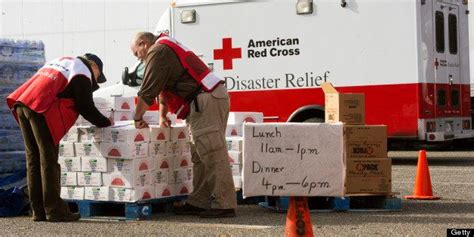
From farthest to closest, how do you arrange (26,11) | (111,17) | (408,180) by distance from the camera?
1. (26,11)
2. (111,17)
3. (408,180)

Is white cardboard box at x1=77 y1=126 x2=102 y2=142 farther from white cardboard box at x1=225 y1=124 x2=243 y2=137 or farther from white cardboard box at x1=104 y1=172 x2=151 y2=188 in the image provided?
white cardboard box at x1=225 y1=124 x2=243 y2=137

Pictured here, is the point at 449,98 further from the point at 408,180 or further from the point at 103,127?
the point at 103,127

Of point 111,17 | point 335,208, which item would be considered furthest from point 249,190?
point 111,17

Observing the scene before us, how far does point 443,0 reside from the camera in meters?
16.7

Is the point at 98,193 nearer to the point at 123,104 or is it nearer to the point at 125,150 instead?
the point at 125,150

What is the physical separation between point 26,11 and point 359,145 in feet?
38.1

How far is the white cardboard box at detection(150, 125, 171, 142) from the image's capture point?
396 inches

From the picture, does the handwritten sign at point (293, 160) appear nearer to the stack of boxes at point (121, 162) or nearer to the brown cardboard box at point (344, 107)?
the stack of boxes at point (121, 162)

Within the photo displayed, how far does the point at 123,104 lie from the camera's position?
34.7ft

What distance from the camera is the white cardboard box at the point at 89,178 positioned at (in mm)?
9992

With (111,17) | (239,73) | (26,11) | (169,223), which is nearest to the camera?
(169,223)

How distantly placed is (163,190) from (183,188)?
0.39m

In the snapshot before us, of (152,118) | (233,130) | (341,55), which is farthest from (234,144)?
(341,55)

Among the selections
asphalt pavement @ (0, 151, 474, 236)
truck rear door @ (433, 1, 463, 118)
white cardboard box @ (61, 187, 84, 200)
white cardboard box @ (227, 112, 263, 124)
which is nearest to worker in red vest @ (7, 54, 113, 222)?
asphalt pavement @ (0, 151, 474, 236)
